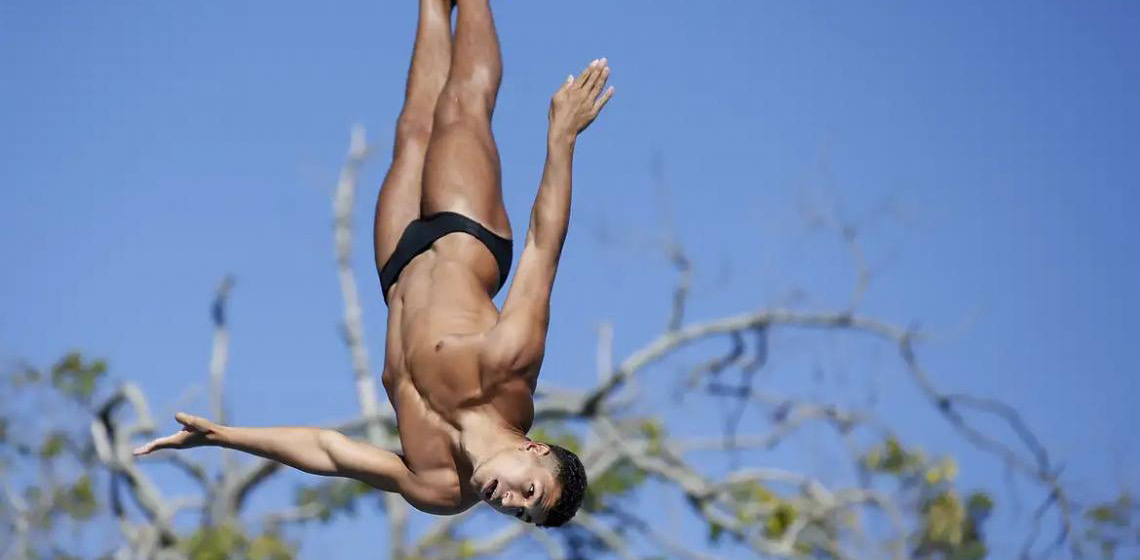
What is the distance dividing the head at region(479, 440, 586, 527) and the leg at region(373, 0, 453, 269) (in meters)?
1.22

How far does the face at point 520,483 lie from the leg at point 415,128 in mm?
1224

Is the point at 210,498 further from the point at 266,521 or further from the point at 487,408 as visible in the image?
the point at 487,408

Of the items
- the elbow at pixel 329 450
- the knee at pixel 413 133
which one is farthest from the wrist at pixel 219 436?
the knee at pixel 413 133

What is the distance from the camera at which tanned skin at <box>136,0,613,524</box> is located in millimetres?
5832

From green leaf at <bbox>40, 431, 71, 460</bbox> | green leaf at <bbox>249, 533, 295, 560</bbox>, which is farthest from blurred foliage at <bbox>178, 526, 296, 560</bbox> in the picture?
green leaf at <bbox>40, 431, 71, 460</bbox>

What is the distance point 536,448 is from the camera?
5891 mm

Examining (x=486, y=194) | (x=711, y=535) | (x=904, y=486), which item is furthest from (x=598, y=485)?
(x=486, y=194)

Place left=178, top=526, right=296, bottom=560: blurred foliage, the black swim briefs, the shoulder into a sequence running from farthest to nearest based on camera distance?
left=178, top=526, right=296, bottom=560: blurred foliage → the black swim briefs → the shoulder

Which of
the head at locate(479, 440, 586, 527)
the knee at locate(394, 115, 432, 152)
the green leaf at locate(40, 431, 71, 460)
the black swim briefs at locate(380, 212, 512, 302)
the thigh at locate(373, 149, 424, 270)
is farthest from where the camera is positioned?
the green leaf at locate(40, 431, 71, 460)

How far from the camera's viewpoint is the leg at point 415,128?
6762 millimetres

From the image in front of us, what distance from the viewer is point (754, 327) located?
1605cm

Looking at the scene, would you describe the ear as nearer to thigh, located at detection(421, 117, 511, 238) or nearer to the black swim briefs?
the black swim briefs

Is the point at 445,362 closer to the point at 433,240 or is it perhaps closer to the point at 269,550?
the point at 433,240

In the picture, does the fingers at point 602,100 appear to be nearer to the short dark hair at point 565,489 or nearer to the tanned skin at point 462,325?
the tanned skin at point 462,325
